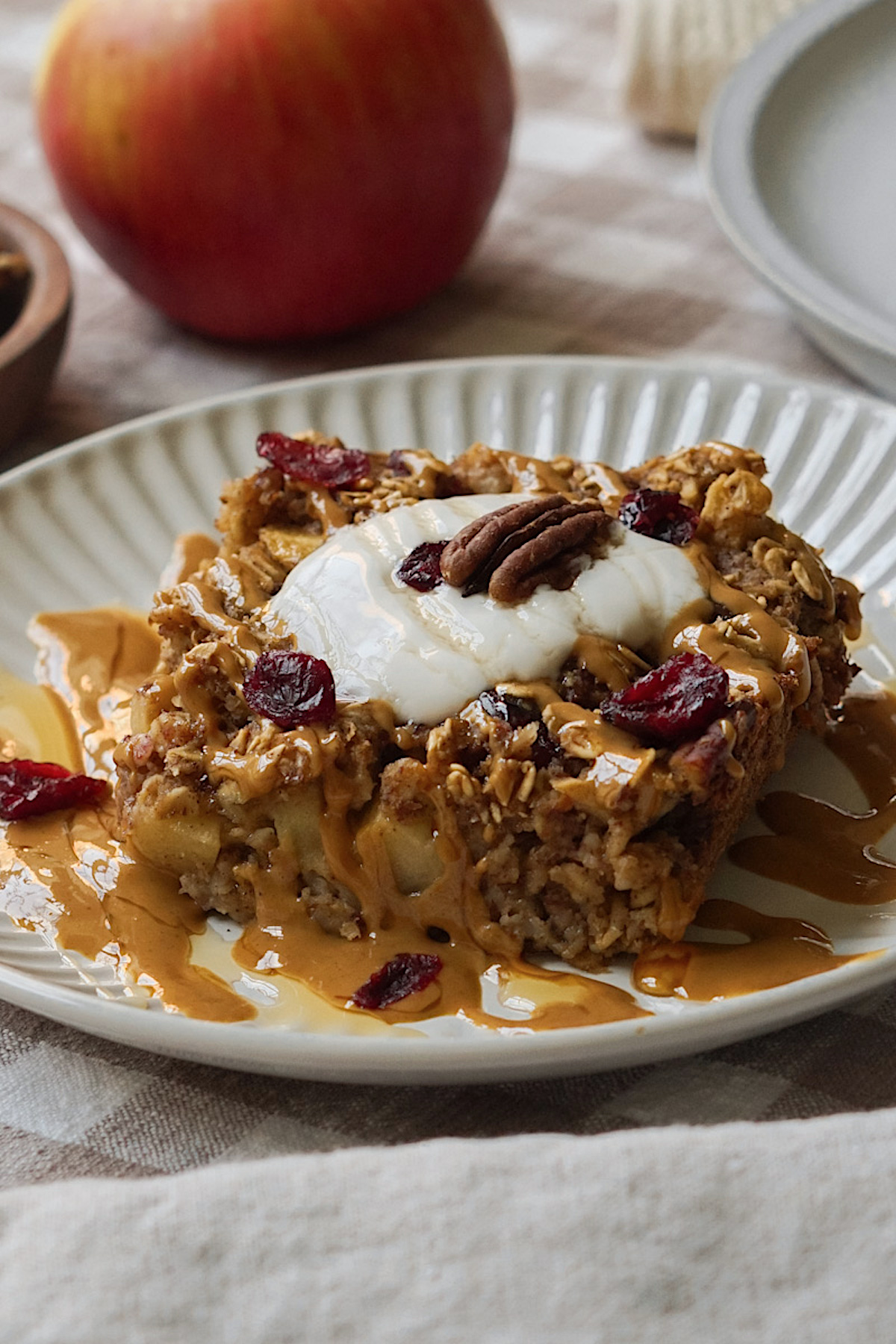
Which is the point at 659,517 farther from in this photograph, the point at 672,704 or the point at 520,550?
the point at 672,704

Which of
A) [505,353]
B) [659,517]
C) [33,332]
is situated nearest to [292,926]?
[659,517]

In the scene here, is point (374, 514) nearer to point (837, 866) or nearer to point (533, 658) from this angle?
point (533, 658)

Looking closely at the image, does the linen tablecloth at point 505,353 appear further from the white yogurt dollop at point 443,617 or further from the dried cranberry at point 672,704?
the white yogurt dollop at point 443,617

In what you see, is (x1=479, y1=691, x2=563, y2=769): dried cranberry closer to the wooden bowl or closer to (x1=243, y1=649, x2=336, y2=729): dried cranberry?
(x1=243, y1=649, x2=336, y2=729): dried cranberry

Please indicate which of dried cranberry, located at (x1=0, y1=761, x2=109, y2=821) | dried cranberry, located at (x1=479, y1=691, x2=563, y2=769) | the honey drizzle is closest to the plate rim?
the honey drizzle

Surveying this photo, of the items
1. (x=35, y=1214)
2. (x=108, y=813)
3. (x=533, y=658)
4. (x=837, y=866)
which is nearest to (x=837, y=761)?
(x=837, y=866)

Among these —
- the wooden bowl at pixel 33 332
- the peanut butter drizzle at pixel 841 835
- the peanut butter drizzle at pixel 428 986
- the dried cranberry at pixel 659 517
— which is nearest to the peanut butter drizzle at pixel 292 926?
the peanut butter drizzle at pixel 428 986
